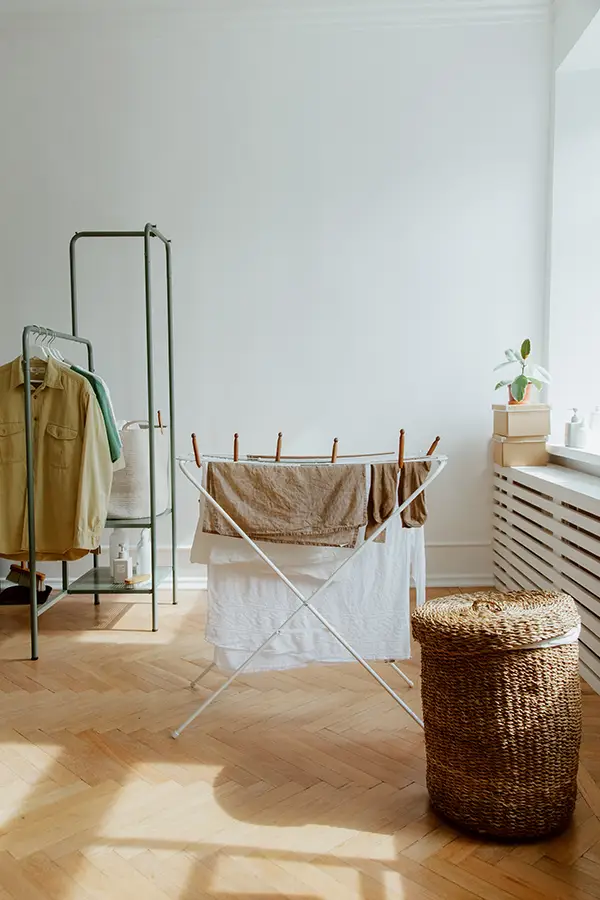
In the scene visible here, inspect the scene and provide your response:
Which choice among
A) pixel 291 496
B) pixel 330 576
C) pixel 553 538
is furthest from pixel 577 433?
pixel 291 496

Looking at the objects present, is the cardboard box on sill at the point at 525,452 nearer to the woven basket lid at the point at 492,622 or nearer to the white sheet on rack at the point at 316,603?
the white sheet on rack at the point at 316,603

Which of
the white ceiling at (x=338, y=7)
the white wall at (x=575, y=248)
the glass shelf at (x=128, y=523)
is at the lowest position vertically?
the glass shelf at (x=128, y=523)

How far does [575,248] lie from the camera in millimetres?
4484

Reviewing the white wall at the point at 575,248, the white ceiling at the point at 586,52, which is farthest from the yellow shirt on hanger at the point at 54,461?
the white ceiling at the point at 586,52

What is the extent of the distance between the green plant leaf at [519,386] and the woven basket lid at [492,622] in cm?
209

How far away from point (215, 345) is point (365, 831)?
3081mm

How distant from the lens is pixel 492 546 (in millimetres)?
4688

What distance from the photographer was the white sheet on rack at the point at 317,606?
8.96ft

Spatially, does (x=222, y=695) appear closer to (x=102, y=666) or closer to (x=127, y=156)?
(x=102, y=666)

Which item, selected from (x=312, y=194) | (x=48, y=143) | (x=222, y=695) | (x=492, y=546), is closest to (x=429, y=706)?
(x=222, y=695)

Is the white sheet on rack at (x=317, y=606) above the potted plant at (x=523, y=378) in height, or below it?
below

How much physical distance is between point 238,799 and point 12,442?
199 centimetres

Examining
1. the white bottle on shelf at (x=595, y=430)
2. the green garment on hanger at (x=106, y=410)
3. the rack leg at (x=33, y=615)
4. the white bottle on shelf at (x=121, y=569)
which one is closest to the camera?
the rack leg at (x=33, y=615)

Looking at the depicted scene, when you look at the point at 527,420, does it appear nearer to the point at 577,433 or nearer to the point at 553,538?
the point at 577,433
